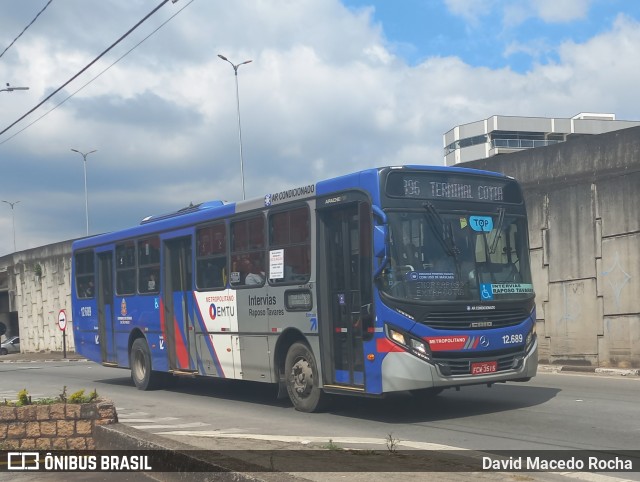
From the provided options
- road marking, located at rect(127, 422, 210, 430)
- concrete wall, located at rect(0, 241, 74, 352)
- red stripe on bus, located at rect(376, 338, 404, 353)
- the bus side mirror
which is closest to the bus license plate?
red stripe on bus, located at rect(376, 338, 404, 353)

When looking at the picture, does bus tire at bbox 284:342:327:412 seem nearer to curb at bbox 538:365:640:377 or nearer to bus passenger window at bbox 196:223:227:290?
bus passenger window at bbox 196:223:227:290

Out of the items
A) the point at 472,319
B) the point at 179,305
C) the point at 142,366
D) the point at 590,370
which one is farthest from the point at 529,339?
the point at 142,366

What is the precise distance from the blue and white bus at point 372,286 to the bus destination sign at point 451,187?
2cm

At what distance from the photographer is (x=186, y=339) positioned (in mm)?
15055

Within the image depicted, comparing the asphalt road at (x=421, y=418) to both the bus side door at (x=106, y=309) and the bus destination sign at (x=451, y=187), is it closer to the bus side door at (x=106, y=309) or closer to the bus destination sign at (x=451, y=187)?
the bus side door at (x=106, y=309)

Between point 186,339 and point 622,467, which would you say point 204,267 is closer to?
point 186,339

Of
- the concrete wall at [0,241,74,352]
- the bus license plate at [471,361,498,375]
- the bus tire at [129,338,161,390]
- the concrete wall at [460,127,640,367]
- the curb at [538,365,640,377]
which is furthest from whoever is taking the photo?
the concrete wall at [0,241,74,352]

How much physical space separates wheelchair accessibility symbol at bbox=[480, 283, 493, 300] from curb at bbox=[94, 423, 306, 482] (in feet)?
14.9

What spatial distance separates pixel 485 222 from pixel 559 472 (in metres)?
4.35

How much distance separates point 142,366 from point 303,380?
6.20 m

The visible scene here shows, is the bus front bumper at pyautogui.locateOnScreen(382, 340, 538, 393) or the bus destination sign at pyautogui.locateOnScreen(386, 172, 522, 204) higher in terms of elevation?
the bus destination sign at pyautogui.locateOnScreen(386, 172, 522, 204)

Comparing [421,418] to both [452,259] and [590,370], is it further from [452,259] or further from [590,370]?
[590,370]

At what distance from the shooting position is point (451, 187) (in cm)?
1095

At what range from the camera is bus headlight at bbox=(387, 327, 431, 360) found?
10.1 meters
